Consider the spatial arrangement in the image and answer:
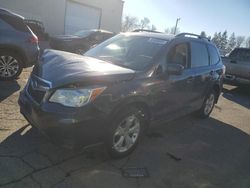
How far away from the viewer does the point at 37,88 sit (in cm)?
386

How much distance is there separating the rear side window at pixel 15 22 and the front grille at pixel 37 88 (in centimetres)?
369

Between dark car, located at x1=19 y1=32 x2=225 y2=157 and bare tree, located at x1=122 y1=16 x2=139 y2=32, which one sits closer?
dark car, located at x1=19 y1=32 x2=225 y2=157

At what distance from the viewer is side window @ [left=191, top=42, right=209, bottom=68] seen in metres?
5.55

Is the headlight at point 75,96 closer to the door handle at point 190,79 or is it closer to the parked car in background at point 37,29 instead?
the door handle at point 190,79

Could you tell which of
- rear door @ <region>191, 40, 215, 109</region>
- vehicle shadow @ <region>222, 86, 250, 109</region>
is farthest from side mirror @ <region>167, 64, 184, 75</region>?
vehicle shadow @ <region>222, 86, 250, 109</region>

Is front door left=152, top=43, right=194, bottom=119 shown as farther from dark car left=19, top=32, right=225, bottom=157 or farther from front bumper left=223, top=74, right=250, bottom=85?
front bumper left=223, top=74, right=250, bottom=85

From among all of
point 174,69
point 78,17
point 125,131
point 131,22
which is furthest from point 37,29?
point 131,22

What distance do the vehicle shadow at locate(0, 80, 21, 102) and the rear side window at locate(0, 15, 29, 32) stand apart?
4.43 feet

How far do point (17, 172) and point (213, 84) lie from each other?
4.63m

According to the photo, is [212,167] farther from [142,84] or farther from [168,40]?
[168,40]

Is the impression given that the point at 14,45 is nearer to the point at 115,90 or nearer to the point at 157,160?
the point at 115,90

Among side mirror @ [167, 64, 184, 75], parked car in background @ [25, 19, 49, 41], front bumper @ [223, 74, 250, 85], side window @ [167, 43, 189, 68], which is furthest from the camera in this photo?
parked car in background @ [25, 19, 49, 41]

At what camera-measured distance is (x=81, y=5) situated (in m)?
20.7

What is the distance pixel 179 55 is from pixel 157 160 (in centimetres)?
183
